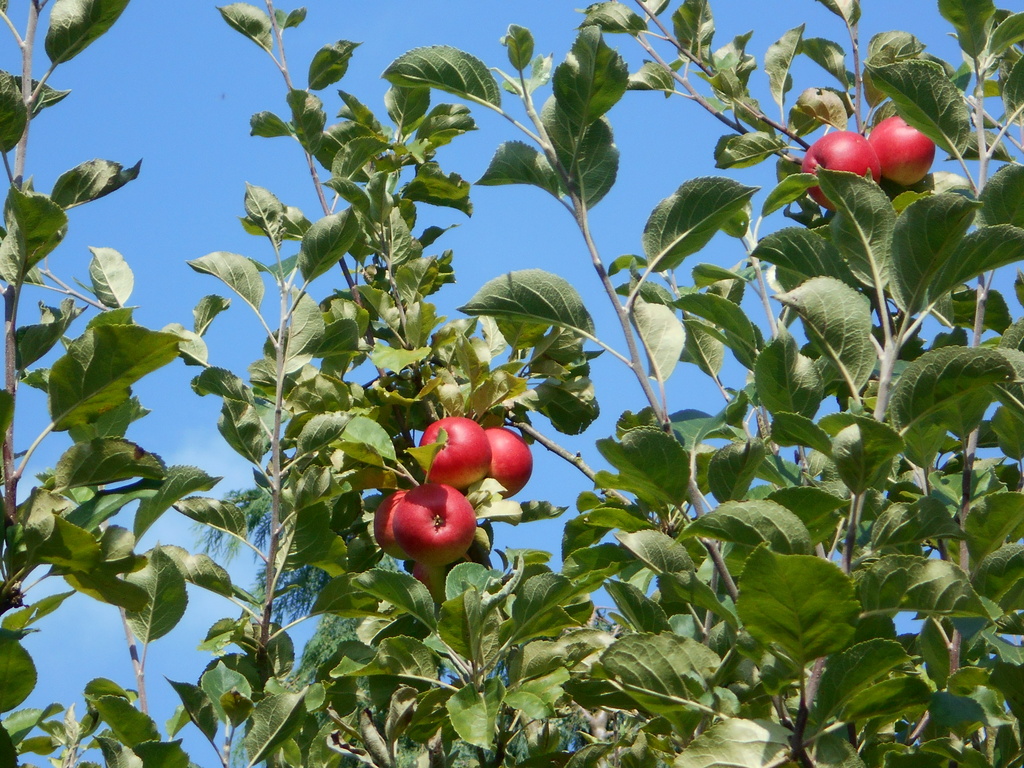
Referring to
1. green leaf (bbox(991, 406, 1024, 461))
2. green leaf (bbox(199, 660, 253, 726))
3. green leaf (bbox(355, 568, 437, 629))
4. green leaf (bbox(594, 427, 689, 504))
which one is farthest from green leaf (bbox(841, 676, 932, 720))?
green leaf (bbox(199, 660, 253, 726))

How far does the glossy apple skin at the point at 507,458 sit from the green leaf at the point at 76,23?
2.88 feet


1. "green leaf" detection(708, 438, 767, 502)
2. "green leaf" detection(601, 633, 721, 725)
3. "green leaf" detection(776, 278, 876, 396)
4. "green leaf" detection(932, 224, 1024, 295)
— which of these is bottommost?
"green leaf" detection(601, 633, 721, 725)

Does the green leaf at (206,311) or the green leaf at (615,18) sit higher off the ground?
the green leaf at (615,18)

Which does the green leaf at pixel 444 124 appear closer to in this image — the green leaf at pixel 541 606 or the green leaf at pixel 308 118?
the green leaf at pixel 308 118

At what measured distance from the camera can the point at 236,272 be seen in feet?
5.57

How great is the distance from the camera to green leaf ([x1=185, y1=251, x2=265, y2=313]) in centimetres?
168

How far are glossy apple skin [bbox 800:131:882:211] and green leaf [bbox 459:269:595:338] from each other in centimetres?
61

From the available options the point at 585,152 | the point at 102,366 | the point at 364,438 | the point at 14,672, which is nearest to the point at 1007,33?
the point at 585,152

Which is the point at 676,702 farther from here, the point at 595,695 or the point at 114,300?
the point at 114,300

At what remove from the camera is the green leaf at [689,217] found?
124 centimetres

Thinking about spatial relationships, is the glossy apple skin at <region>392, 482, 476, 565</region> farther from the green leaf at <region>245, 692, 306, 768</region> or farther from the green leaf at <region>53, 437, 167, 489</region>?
the green leaf at <region>53, 437, 167, 489</region>

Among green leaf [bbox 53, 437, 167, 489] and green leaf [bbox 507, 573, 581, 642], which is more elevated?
green leaf [bbox 53, 437, 167, 489]

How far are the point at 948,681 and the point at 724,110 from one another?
1.33 m

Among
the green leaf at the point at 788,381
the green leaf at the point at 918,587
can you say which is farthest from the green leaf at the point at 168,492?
the green leaf at the point at 918,587
